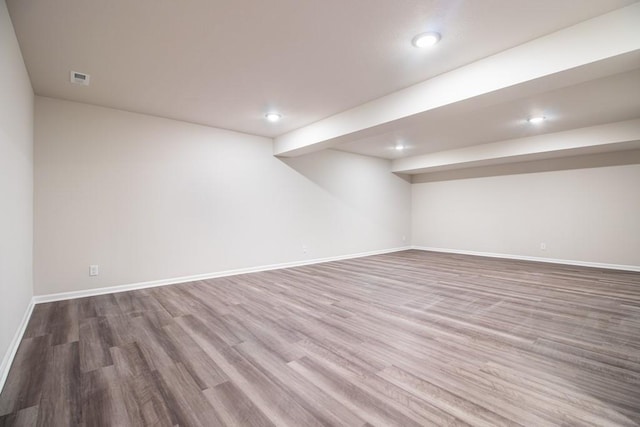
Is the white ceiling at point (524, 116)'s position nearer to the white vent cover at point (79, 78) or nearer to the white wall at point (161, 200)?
the white wall at point (161, 200)

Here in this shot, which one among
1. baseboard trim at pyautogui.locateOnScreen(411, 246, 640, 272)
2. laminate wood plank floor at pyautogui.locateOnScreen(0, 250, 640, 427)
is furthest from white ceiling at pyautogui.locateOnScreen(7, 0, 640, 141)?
baseboard trim at pyautogui.locateOnScreen(411, 246, 640, 272)

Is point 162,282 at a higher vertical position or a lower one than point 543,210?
lower

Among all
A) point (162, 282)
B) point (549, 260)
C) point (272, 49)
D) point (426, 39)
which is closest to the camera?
point (426, 39)

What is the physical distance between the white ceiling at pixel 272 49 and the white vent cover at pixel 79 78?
0.06 m

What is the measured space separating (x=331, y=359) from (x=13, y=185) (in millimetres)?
2823

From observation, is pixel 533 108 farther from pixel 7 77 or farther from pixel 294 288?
pixel 7 77

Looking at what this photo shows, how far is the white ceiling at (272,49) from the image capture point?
6.66 feet

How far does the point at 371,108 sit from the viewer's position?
147 inches

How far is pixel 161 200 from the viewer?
13.8ft

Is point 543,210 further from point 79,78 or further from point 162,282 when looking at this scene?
point 79,78

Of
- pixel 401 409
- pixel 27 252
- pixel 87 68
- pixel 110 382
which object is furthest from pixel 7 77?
pixel 401 409

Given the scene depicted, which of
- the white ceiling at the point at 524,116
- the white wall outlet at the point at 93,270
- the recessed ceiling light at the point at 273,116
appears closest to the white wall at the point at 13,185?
the white wall outlet at the point at 93,270

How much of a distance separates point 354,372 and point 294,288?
7.30 feet

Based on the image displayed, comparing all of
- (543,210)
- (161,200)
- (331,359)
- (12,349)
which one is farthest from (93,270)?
(543,210)
